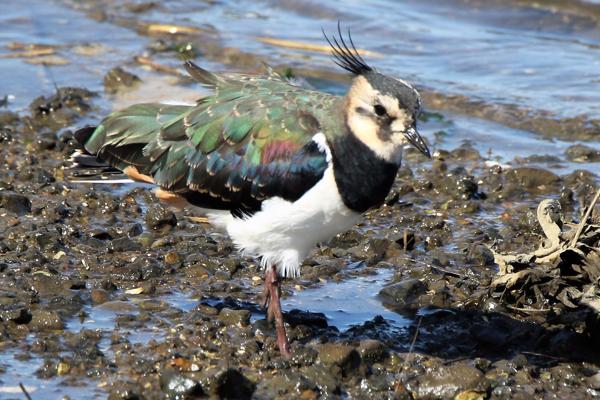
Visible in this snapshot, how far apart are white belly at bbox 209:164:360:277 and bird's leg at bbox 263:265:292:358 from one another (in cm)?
7

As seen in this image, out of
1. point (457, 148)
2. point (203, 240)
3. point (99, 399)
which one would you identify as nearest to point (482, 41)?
point (457, 148)

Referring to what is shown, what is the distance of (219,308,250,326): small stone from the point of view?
686cm

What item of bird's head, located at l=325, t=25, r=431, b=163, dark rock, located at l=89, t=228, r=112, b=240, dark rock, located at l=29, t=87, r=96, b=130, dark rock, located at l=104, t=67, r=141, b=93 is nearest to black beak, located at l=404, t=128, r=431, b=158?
bird's head, located at l=325, t=25, r=431, b=163

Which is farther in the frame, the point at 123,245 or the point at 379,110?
the point at 123,245

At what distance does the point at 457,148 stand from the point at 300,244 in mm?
4176

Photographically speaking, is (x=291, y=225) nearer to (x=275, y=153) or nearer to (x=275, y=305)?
(x=275, y=153)

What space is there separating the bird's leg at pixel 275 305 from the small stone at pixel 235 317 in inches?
6.3

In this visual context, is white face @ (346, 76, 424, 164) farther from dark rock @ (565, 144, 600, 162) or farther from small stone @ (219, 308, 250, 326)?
dark rock @ (565, 144, 600, 162)

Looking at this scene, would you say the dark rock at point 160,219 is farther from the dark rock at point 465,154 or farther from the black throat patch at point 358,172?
the dark rock at point 465,154

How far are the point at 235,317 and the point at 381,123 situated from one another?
1538 mm

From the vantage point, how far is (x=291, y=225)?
6484mm

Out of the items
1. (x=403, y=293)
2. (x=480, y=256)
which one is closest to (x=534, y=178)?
(x=480, y=256)

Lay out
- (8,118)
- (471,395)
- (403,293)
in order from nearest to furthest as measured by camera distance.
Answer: (471,395)
(403,293)
(8,118)

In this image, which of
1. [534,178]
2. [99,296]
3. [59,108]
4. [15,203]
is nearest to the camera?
[99,296]
